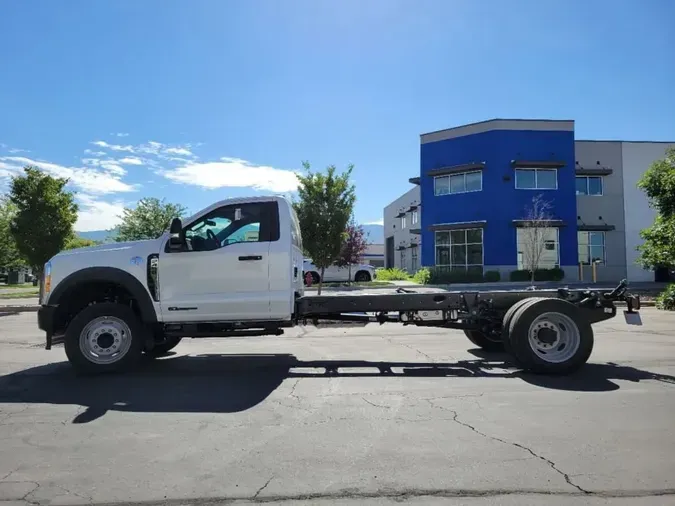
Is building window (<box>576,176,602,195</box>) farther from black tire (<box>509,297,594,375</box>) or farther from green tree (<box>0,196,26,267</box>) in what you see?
green tree (<box>0,196,26,267</box>)

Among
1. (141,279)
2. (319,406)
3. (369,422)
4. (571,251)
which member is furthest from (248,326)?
(571,251)

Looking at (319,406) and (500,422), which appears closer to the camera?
(500,422)

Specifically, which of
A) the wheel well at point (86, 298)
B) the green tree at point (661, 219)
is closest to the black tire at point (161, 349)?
the wheel well at point (86, 298)

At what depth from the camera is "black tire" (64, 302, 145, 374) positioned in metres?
7.13

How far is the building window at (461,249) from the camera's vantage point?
33125 mm

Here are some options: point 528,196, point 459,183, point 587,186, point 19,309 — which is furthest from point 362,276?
point 19,309

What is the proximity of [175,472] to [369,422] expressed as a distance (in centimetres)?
189

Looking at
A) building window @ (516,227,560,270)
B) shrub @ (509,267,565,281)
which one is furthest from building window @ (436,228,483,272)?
building window @ (516,227,560,270)

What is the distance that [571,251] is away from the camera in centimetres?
3262

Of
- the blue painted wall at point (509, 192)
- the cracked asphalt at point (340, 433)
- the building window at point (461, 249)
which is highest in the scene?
the blue painted wall at point (509, 192)

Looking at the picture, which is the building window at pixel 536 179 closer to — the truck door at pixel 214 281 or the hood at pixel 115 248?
the truck door at pixel 214 281

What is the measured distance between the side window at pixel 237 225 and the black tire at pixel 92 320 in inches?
54.2

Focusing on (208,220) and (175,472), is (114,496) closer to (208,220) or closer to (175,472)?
(175,472)

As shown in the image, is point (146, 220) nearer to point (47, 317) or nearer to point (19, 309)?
point (19, 309)
